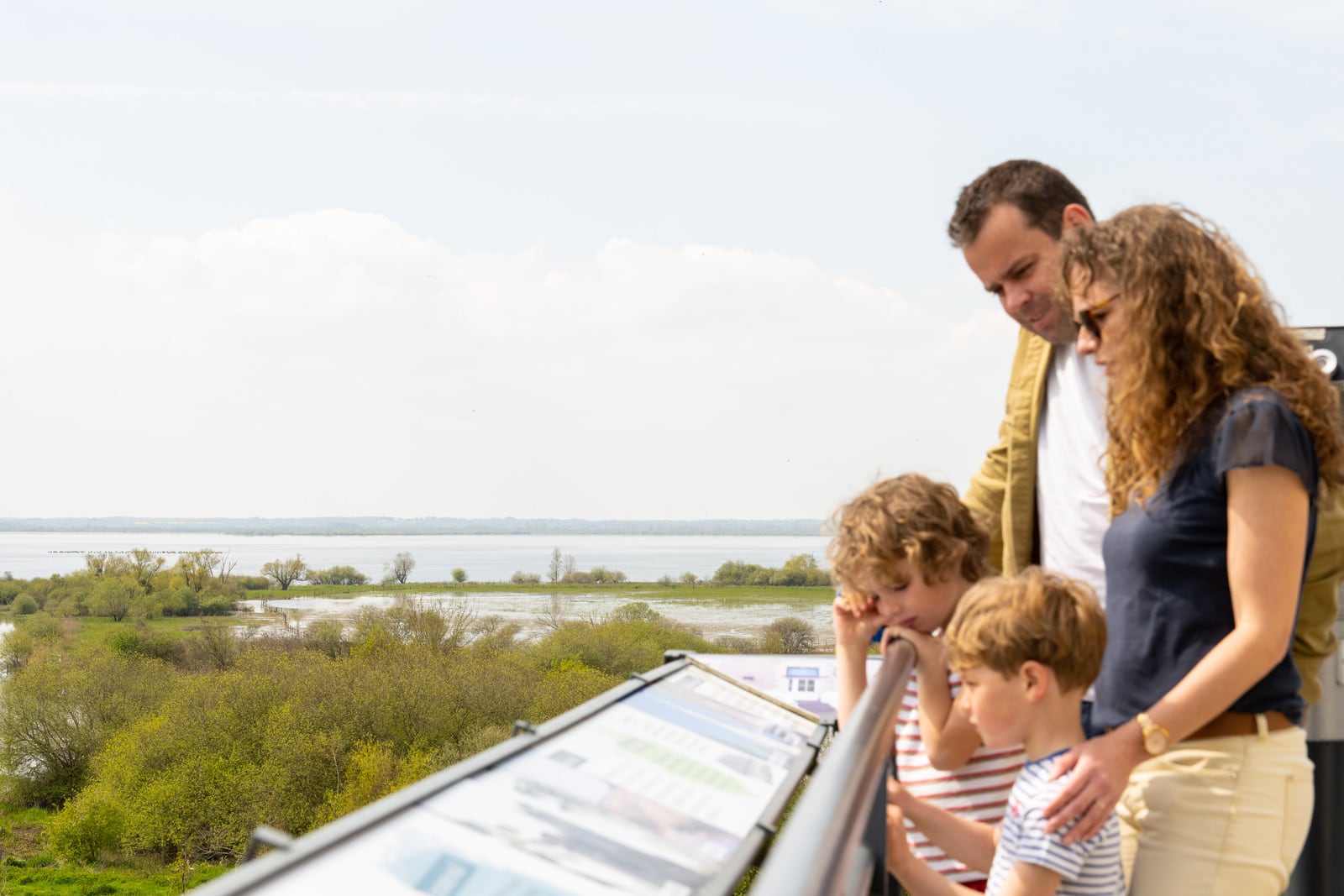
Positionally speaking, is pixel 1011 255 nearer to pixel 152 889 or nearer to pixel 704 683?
pixel 704 683

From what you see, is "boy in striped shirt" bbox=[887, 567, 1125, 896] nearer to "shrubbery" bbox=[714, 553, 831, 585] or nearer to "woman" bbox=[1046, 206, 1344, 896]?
"woman" bbox=[1046, 206, 1344, 896]

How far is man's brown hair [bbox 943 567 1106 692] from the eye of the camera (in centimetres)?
133

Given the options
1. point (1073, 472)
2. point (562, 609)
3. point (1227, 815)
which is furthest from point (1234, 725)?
point (562, 609)

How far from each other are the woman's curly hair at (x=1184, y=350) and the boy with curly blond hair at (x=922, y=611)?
0.36 meters

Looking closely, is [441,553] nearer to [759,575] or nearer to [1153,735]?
[759,575]

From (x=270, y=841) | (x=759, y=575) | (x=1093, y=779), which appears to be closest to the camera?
(x=270, y=841)

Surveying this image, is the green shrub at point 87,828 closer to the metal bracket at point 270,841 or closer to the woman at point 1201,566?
the metal bracket at point 270,841

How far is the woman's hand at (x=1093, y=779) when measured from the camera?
Result: 1.24 meters

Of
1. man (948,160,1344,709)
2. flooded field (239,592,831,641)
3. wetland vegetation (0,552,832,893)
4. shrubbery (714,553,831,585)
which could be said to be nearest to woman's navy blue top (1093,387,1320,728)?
man (948,160,1344,709)

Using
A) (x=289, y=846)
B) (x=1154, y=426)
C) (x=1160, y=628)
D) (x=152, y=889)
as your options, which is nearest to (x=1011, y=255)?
(x=1154, y=426)

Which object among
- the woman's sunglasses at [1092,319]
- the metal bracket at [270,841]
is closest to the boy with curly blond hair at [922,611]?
the woman's sunglasses at [1092,319]

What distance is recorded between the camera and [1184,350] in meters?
1.35

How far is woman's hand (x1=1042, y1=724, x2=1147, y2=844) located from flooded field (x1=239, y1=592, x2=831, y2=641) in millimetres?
93102

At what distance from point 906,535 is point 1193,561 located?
0.45 metres
